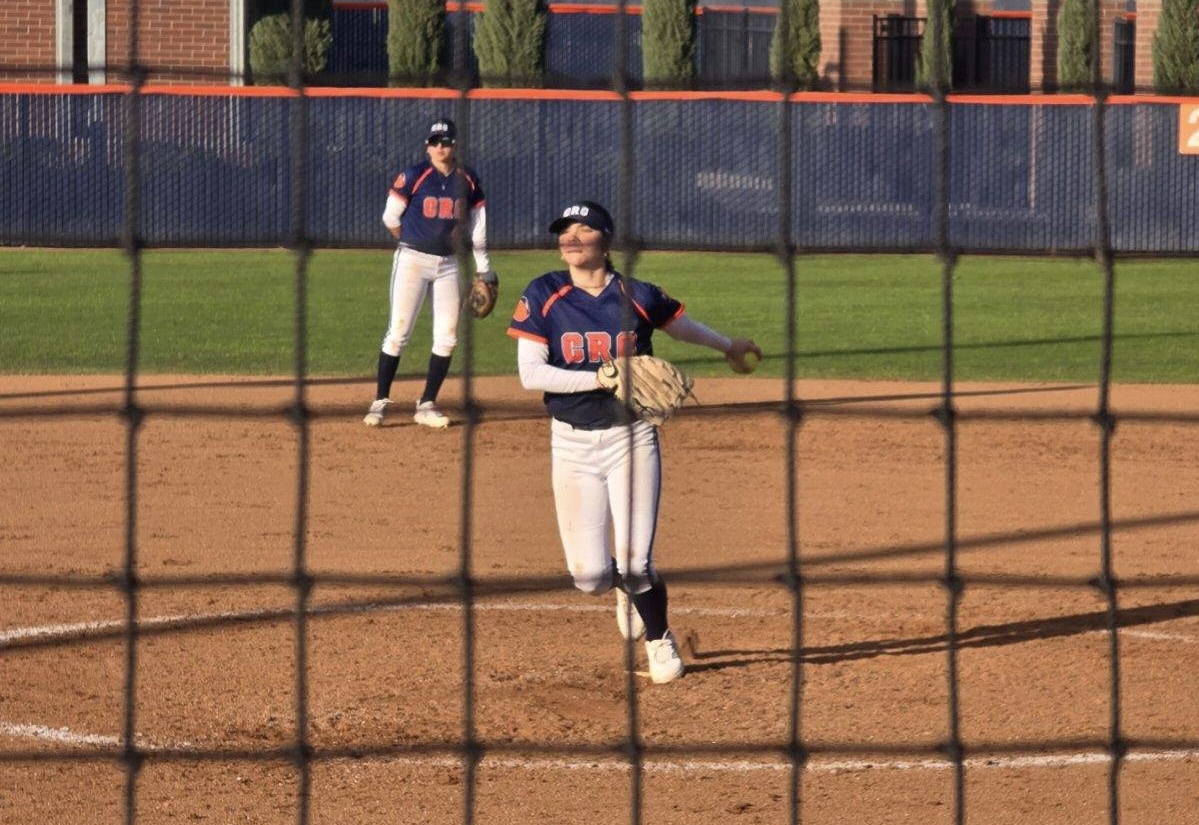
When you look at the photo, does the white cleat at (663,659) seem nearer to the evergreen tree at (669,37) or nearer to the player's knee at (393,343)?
the player's knee at (393,343)

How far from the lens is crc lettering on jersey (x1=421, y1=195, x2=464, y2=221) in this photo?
34.2 feet

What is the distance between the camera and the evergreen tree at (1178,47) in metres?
14.7

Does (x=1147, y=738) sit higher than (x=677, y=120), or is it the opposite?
(x=677, y=120)

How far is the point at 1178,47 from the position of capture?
594 inches

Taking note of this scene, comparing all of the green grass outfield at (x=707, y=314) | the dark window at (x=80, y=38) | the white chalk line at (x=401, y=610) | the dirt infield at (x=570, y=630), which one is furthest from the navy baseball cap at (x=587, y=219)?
the dark window at (x=80, y=38)

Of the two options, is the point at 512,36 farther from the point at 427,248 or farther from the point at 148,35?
the point at 427,248

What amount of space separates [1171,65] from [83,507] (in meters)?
9.91

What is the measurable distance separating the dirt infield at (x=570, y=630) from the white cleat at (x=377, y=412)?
0.10 meters

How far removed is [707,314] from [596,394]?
1039 cm

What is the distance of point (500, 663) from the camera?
21.3ft

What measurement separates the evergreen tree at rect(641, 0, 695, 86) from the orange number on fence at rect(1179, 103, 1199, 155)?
247 inches

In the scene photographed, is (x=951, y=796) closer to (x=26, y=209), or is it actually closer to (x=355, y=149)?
(x=26, y=209)

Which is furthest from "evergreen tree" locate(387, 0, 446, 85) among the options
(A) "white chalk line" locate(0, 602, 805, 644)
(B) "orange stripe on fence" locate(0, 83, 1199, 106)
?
(A) "white chalk line" locate(0, 602, 805, 644)

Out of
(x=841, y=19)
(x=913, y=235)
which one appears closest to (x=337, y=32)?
(x=841, y=19)
